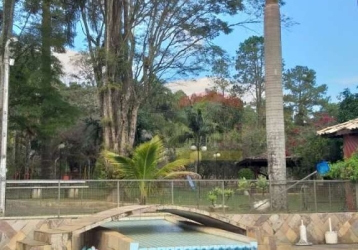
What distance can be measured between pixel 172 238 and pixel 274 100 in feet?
33.2

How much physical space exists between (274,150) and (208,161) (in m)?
33.0

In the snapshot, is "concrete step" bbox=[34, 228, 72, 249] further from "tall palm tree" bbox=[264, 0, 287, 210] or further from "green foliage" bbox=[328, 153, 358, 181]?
"green foliage" bbox=[328, 153, 358, 181]

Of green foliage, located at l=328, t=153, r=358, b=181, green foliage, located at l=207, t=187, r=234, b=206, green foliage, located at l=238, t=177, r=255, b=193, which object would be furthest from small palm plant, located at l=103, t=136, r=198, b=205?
green foliage, located at l=328, t=153, r=358, b=181

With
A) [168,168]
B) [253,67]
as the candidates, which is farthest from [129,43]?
[253,67]

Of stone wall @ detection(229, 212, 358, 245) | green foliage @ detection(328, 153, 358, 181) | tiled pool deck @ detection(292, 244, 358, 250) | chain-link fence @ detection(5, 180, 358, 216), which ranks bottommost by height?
tiled pool deck @ detection(292, 244, 358, 250)

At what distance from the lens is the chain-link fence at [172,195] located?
14.9m

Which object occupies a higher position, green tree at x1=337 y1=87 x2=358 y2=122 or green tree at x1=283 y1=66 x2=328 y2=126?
green tree at x1=283 y1=66 x2=328 y2=126

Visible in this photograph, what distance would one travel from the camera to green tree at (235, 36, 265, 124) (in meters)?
61.8

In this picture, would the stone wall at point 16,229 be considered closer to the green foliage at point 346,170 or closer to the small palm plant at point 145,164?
the small palm plant at point 145,164

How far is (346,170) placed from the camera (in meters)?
18.3

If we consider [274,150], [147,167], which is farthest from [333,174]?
[147,167]

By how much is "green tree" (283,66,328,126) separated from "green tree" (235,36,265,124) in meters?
7.78

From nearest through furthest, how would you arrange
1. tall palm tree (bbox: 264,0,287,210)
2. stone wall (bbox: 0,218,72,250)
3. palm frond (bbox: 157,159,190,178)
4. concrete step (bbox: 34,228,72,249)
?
concrete step (bbox: 34,228,72,249) → stone wall (bbox: 0,218,72,250) → tall palm tree (bbox: 264,0,287,210) → palm frond (bbox: 157,159,190,178)

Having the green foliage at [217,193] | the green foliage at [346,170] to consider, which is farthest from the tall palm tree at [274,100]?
the green foliage at [217,193]
